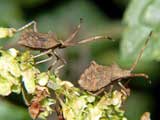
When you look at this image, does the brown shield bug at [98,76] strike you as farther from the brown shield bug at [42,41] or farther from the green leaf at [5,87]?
the green leaf at [5,87]

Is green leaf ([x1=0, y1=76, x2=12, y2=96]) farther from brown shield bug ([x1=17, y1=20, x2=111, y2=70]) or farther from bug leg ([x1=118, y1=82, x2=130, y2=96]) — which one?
bug leg ([x1=118, y1=82, x2=130, y2=96])

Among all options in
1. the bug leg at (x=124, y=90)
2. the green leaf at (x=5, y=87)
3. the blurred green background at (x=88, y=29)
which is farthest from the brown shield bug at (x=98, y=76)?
the blurred green background at (x=88, y=29)

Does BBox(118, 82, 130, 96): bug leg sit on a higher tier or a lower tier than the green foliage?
lower

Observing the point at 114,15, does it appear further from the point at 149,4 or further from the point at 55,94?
the point at 55,94

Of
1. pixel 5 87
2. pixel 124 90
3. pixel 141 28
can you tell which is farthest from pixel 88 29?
pixel 5 87

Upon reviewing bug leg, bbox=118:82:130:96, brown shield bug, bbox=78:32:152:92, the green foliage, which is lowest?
bug leg, bbox=118:82:130:96

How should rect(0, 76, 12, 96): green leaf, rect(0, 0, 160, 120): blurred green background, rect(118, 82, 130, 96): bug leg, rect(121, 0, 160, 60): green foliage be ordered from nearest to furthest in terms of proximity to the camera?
rect(0, 76, 12, 96): green leaf < rect(118, 82, 130, 96): bug leg < rect(121, 0, 160, 60): green foliage < rect(0, 0, 160, 120): blurred green background

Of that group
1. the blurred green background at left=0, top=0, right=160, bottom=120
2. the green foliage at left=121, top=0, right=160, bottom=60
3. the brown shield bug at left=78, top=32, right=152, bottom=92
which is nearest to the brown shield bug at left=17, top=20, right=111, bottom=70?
the brown shield bug at left=78, top=32, right=152, bottom=92

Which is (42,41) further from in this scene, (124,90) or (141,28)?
(141,28)
